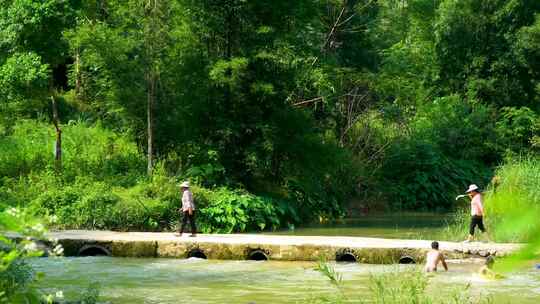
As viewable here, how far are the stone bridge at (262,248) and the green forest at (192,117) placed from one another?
198 cm

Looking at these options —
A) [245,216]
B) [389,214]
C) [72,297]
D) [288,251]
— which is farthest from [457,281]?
[389,214]

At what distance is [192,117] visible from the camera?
2616 centimetres

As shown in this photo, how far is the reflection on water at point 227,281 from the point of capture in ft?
45.6

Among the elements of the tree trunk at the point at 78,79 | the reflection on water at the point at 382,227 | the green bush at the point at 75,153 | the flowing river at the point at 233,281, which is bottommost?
the flowing river at the point at 233,281

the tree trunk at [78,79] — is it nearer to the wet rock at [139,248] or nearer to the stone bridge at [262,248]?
the stone bridge at [262,248]

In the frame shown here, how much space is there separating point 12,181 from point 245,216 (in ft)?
20.7

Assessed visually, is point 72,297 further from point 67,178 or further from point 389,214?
point 389,214

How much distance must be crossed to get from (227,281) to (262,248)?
10.1 ft

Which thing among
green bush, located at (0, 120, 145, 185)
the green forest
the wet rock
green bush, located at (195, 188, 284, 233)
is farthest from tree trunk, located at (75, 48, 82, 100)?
the wet rock

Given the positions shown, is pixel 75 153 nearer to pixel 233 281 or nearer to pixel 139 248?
pixel 139 248

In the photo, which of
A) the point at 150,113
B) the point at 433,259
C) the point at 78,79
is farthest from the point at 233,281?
the point at 78,79

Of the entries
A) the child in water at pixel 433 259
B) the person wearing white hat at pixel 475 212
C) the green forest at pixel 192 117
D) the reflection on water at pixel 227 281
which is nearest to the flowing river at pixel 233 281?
the reflection on water at pixel 227 281

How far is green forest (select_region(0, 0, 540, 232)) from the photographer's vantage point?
928 inches

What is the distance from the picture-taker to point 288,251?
18.7 m
